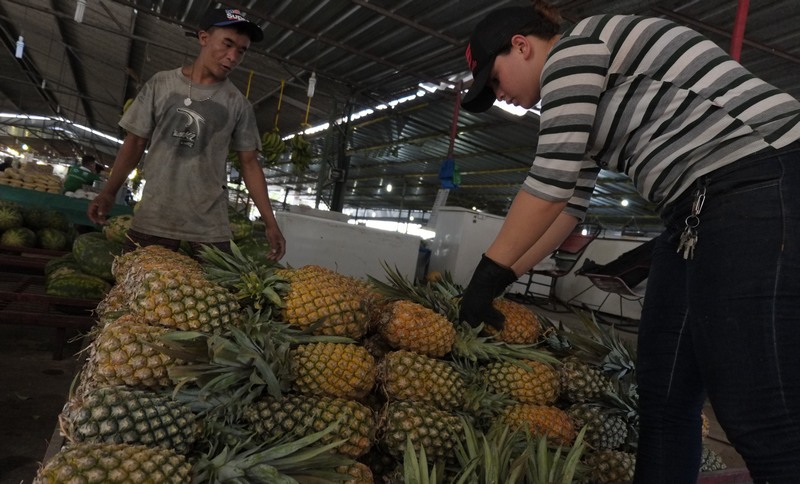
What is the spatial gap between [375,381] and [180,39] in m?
9.00

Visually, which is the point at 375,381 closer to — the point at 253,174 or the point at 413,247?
the point at 253,174

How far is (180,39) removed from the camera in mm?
8750

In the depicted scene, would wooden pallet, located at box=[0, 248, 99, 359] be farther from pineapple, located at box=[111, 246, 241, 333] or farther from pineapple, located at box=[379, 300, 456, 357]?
pineapple, located at box=[379, 300, 456, 357]

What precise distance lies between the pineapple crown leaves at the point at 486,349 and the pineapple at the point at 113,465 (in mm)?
1144

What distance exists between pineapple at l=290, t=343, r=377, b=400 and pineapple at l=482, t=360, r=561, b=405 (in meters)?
0.59

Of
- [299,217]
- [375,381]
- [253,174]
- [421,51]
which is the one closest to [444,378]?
[375,381]

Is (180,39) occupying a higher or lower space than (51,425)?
higher

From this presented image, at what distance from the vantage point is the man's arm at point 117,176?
9.45 ft

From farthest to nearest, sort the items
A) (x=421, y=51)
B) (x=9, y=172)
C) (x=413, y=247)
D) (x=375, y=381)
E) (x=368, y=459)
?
(x=421, y=51), (x=9, y=172), (x=413, y=247), (x=375, y=381), (x=368, y=459)

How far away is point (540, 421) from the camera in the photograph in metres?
1.81

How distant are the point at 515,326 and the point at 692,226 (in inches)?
35.8

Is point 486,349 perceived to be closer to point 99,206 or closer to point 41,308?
point 99,206

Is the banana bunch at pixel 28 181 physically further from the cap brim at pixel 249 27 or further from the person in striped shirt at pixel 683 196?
the person in striped shirt at pixel 683 196

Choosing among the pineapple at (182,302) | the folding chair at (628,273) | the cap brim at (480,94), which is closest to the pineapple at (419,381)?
the pineapple at (182,302)
